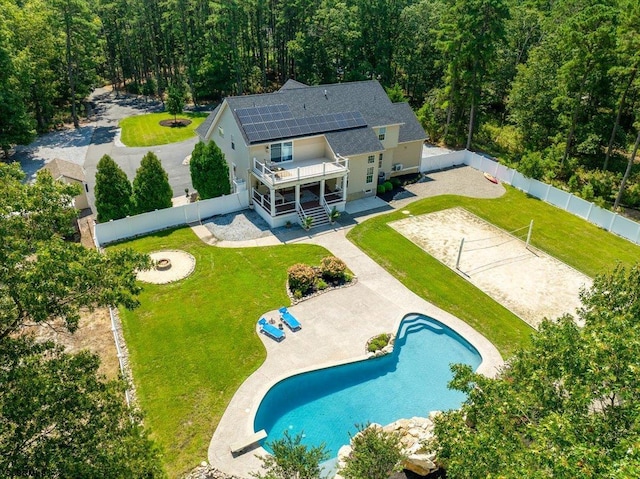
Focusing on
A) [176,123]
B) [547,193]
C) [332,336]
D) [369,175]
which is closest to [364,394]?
[332,336]

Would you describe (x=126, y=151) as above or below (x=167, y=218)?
below

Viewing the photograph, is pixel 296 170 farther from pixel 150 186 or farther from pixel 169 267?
pixel 169 267

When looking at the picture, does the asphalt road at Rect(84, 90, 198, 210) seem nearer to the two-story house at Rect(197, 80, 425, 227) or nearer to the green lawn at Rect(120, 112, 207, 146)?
the green lawn at Rect(120, 112, 207, 146)

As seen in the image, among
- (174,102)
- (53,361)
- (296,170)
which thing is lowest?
(174,102)

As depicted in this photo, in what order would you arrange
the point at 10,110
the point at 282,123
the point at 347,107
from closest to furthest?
the point at 282,123
the point at 347,107
the point at 10,110

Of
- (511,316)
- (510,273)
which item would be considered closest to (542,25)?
(510,273)

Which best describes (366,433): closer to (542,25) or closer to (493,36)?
(493,36)

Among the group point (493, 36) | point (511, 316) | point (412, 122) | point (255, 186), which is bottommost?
point (511, 316)

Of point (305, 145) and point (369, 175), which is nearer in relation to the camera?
point (305, 145)
